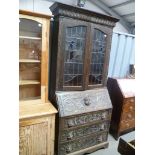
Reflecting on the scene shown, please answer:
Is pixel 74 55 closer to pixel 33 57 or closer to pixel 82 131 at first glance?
pixel 33 57

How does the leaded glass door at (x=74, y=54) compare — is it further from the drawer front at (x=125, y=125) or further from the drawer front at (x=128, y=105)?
the drawer front at (x=125, y=125)

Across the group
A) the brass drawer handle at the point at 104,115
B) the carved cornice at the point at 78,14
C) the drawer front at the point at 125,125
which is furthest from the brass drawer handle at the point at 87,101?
the carved cornice at the point at 78,14

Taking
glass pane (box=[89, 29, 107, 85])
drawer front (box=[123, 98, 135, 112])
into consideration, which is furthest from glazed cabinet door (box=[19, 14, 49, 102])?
drawer front (box=[123, 98, 135, 112])

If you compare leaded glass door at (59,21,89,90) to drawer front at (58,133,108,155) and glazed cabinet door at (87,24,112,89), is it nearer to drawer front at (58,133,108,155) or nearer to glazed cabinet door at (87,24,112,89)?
glazed cabinet door at (87,24,112,89)

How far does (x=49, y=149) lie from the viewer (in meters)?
1.82

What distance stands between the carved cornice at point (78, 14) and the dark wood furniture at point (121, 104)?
95 cm

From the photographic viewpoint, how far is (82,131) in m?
1.96

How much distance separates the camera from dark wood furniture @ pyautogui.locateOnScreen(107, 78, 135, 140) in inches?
92.7

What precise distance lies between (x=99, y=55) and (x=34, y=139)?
1.28 metres

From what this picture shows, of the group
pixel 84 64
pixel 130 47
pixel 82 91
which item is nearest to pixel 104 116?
pixel 82 91

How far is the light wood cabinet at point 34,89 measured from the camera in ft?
5.38

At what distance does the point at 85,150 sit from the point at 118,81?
111 centimetres

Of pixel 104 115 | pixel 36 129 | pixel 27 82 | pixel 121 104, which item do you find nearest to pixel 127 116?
pixel 121 104
